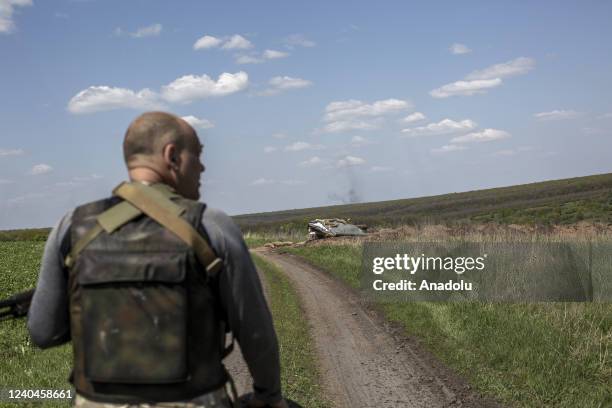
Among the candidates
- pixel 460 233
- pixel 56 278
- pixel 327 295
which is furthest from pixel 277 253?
pixel 56 278

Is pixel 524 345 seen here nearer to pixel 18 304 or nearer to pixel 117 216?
pixel 18 304

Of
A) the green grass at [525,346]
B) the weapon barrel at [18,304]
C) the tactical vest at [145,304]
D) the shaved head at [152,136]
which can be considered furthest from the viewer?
the green grass at [525,346]

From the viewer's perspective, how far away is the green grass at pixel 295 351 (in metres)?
7.29

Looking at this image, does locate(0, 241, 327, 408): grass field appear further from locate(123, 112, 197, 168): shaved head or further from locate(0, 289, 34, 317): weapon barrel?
locate(123, 112, 197, 168): shaved head

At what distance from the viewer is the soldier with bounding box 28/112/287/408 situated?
2248 mm

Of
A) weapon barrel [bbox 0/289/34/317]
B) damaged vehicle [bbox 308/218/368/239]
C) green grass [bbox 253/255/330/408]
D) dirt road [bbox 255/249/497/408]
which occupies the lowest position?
dirt road [bbox 255/249/497/408]

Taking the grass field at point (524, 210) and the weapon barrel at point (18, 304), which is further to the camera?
the grass field at point (524, 210)

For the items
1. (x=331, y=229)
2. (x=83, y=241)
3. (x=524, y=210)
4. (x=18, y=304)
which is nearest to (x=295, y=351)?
(x=18, y=304)

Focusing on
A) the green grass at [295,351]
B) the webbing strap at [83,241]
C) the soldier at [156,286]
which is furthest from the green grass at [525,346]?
the webbing strap at [83,241]

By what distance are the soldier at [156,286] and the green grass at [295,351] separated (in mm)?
4837

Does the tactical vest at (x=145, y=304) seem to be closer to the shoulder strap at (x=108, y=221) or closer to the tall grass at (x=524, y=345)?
the shoulder strap at (x=108, y=221)

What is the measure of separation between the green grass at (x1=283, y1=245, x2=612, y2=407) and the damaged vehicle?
77.1 ft

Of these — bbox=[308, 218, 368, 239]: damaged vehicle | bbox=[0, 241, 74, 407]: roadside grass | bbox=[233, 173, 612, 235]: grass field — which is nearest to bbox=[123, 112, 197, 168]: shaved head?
bbox=[0, 241, 74, 407]: roadside grass

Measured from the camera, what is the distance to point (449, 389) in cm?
754
